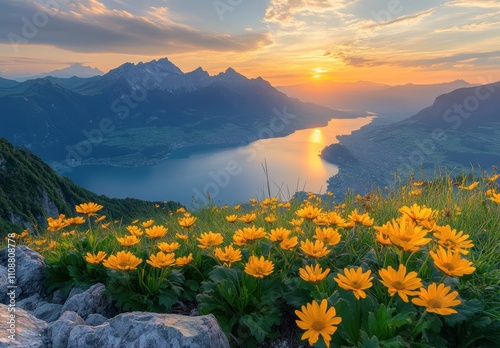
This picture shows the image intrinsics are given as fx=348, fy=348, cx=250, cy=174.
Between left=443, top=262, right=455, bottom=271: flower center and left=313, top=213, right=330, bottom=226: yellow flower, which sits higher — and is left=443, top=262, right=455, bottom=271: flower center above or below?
above

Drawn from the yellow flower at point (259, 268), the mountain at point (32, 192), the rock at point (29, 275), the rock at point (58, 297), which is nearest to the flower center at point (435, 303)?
the yellow flower at point (259, 268)

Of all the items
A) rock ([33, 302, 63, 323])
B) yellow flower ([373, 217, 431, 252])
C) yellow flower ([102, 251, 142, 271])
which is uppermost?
yellow flower ([373, 217, 431, 252])

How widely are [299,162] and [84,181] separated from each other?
120 metres

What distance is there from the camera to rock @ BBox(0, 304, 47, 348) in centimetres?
231

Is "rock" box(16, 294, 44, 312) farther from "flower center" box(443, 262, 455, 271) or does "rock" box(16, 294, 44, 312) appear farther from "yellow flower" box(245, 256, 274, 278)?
"flower center" box(443, 262, 455, 271)

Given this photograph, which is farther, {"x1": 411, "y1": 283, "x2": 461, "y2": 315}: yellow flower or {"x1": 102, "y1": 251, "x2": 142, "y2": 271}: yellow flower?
{"x1": 102, "y1": 251, "x2": 142, "y2": 271}: yellow flower

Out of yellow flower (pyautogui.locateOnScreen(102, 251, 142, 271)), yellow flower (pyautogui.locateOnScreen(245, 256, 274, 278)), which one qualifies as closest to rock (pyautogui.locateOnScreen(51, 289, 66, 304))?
yellow flower (pyautogui.locateOnScreen(102, 251, 142, 271))

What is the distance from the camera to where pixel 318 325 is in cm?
A: 214

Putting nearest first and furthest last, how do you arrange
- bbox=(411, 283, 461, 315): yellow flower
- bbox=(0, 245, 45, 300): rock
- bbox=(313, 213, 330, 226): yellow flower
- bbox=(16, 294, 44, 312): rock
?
1. bbox=(411, 283, 461, 315): yellow flower
2. bbox=(313, 213, 330, 226): yellow flower
3. bbox=(16, 294, 44, 312): rock
4. bbox=(0, 245, 45, 300): rock

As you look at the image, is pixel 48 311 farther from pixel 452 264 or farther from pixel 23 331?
pixel 452 264

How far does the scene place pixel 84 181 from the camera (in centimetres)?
19450

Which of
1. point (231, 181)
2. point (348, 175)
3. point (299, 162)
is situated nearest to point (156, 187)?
point (231, 181)

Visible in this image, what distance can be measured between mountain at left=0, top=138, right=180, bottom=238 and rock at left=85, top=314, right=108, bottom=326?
68.7 meters

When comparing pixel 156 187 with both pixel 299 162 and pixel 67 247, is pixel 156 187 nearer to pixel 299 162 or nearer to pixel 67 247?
pixel 299 162
